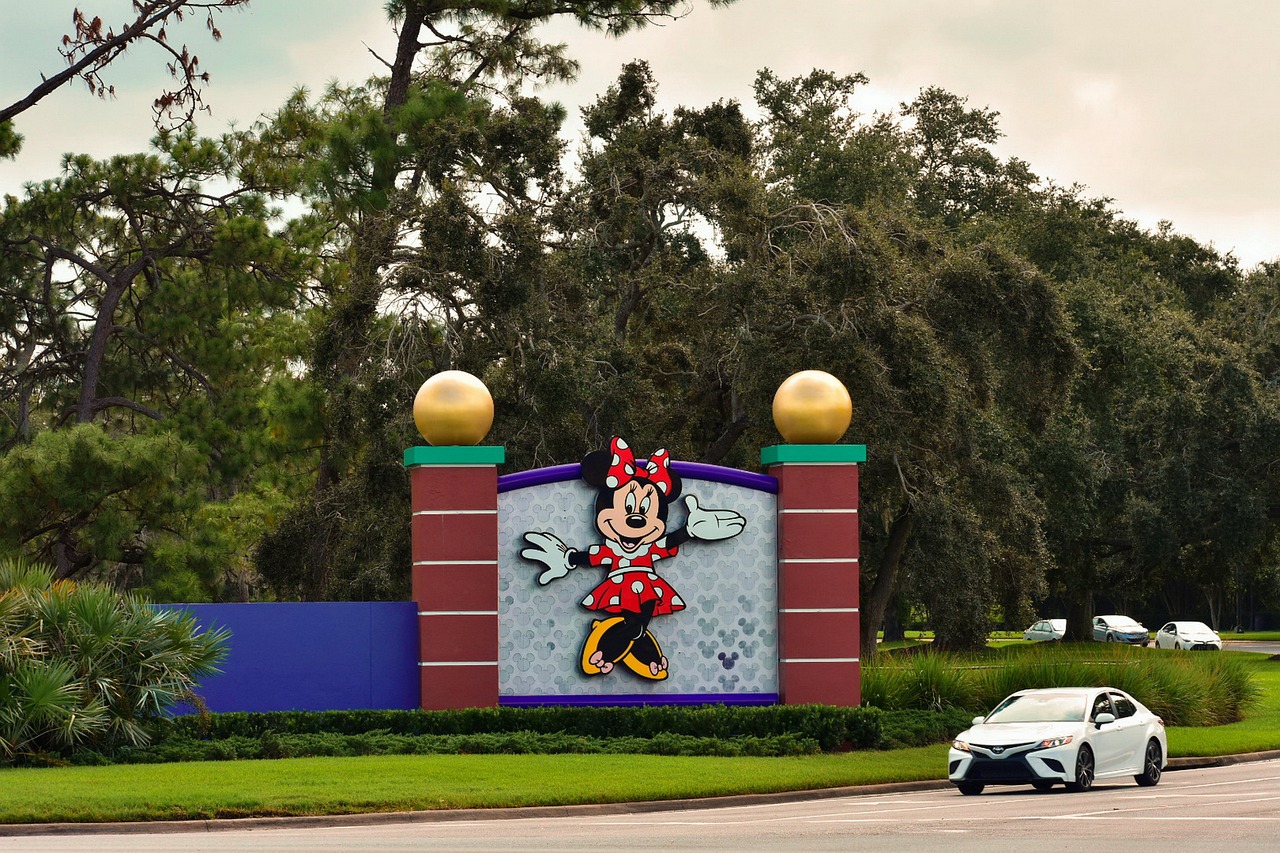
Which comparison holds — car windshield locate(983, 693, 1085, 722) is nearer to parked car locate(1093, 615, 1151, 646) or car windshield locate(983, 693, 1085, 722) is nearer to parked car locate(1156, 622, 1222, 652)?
parked car locate(1156, 622, 1222, 652)

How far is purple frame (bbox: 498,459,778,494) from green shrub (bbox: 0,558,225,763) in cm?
494

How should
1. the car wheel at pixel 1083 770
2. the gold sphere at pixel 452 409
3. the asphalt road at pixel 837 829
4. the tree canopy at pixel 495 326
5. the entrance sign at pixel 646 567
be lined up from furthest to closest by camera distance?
1. the tree canopy at pixel 495 326
2. the entrance sign at pixel 646 567
3. the gold sphere at pixel 452 409
4. the car wheel at pixel 1083 770
5. the asphalt road at pixel 837 829

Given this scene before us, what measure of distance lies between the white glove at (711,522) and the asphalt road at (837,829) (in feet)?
18.0

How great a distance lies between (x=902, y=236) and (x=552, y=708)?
1630cm

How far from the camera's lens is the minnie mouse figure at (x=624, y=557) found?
2361 centimetres

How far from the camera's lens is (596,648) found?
23.6 m

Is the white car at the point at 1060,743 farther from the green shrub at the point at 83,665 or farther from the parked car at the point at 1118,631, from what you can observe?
the parked car at the point at 1118,631

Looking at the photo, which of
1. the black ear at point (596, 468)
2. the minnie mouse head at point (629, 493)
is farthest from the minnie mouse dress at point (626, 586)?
the black ear at point (596, 468)

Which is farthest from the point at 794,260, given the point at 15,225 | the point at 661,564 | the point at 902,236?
the point at 15,225

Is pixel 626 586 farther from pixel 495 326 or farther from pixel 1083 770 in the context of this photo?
pixel 495 326

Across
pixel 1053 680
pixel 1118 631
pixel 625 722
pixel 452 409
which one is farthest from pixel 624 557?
pixel 1118 631

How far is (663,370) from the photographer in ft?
126

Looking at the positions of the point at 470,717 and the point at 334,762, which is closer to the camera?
the point at 334,762

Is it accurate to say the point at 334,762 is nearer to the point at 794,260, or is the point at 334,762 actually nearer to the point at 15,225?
the point at 794,260
